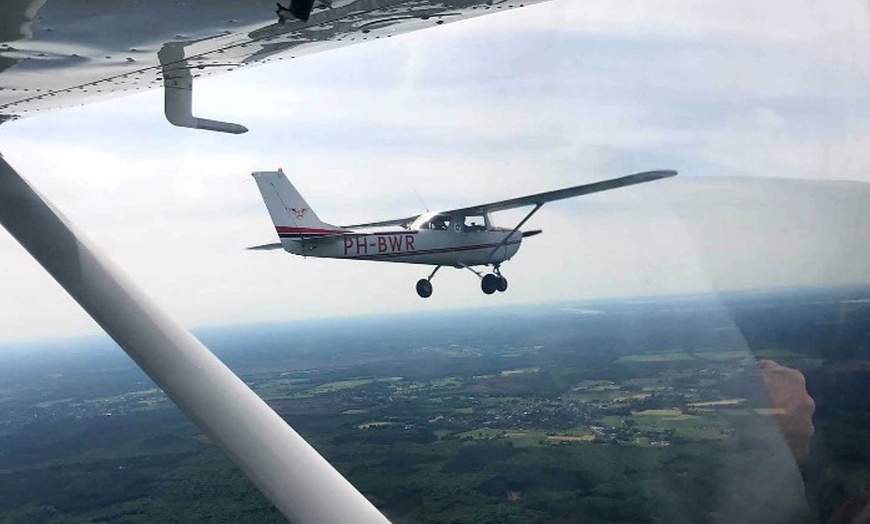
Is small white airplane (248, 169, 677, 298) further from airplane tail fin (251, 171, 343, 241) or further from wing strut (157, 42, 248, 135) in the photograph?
wing strut (157, 42, 248, 135)

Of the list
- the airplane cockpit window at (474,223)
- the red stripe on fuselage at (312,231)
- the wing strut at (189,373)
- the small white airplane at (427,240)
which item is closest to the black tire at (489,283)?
the small white airplane at (427,240)

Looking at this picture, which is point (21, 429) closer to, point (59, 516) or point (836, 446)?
point (59, 516)

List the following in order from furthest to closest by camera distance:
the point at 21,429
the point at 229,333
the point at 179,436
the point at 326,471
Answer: the point at 229,333
the point at 21,429
the point at 179,436
the point at 326,471

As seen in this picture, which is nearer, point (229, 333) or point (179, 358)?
point (179, 358)

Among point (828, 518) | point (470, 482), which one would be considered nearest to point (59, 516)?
point (470, 482)

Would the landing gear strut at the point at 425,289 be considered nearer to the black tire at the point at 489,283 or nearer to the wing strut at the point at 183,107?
the black tire at the point at 489,283

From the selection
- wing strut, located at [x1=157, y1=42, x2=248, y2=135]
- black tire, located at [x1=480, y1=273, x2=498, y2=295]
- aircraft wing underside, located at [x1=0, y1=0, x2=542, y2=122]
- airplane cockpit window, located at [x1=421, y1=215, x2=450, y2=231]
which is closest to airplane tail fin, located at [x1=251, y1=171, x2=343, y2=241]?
airplane cockpit window, located at [x1=421, y1=215, x2=450, y2=231]

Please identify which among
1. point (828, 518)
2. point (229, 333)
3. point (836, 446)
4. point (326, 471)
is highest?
point (326, 471)

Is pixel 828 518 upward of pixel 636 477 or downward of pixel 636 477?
upward
